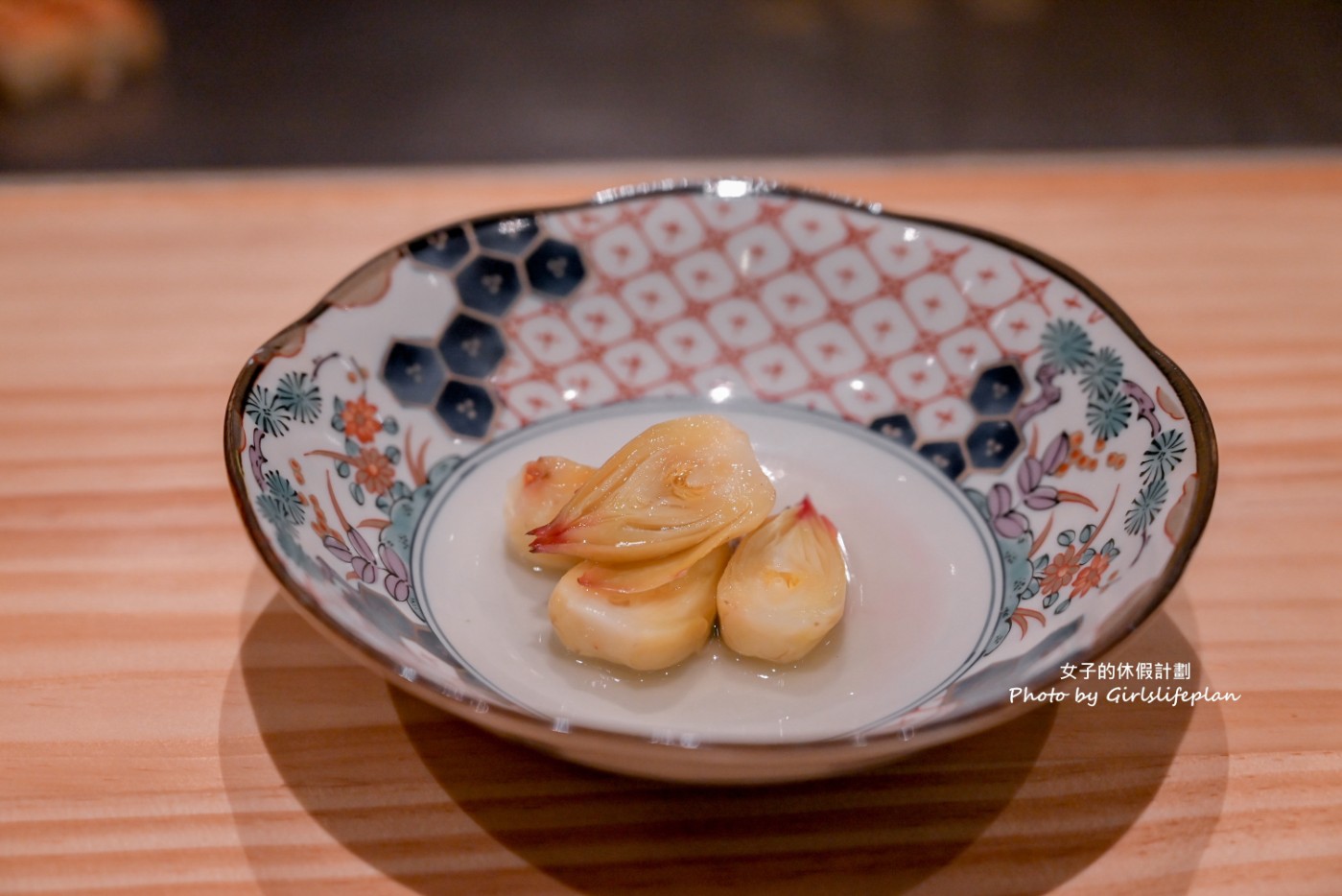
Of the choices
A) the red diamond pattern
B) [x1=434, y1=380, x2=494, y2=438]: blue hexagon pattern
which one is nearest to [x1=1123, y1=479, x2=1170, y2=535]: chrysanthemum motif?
the red diamond pattern

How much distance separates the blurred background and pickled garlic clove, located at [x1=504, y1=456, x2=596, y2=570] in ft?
4.83

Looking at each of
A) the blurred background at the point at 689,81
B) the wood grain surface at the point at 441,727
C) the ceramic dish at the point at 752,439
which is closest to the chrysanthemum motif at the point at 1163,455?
the ceramic dish at the point at 752,439

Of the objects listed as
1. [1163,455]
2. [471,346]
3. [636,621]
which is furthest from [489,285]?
[1163,455]

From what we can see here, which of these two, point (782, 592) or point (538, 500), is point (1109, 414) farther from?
point (538, 500)

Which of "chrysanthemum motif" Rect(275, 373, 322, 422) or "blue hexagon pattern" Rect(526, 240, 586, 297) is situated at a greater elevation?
"blue hexagon pattern" Rect(526, 240, 586, 297)

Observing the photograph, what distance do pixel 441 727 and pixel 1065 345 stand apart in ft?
1.66

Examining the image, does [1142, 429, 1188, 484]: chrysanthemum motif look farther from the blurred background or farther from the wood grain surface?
the blurred background

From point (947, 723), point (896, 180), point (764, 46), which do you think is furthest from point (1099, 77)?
point (947, 723)

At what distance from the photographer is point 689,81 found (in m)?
2.26

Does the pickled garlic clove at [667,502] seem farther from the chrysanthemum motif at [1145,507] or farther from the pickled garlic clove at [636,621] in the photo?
the chrysanthemum motif at [1145,507]

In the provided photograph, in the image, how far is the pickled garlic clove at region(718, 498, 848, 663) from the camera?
611 millimetres

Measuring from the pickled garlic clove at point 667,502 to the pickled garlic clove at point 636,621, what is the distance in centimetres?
1

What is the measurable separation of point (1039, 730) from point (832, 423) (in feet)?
1.04

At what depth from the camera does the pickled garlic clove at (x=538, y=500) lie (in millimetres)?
698
